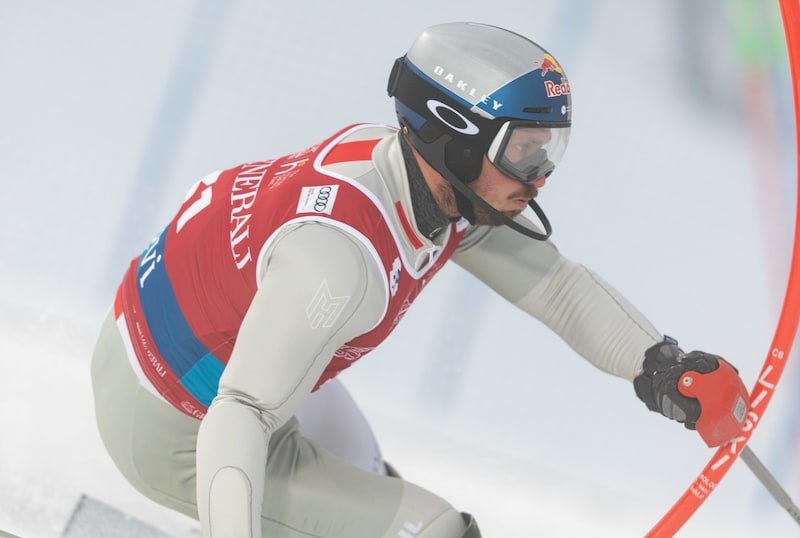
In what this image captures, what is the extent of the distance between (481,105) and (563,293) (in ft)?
1.84

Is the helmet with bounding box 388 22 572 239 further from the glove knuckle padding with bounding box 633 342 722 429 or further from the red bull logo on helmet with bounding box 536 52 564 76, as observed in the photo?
the glove knuckle padding with bounding box 633 342 722 429

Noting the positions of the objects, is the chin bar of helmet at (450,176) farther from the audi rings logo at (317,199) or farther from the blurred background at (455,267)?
the blurred background at (455,267)

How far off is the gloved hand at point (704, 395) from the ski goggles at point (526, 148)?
434mm

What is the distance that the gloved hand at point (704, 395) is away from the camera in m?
1.98

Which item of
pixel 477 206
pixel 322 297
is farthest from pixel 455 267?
pixel 322 297

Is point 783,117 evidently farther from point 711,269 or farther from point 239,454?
point 239,454

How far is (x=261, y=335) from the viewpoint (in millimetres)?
1646

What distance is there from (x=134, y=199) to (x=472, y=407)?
3.80 ft

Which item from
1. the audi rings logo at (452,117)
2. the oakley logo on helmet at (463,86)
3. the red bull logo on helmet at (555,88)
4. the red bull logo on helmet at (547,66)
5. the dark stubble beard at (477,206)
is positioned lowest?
the dark stubble beard at (477,206)

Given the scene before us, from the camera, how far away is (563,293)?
2270 mm

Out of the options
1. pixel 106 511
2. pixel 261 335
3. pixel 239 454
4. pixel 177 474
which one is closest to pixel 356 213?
pixel 261 335

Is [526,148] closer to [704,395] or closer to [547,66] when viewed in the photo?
[547,66]

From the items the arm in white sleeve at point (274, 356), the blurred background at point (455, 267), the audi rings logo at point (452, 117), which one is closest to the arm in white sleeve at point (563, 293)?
the audi rings logo at point (452, 117)

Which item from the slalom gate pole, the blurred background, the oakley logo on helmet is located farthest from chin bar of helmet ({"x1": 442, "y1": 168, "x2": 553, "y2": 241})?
the blurred background
